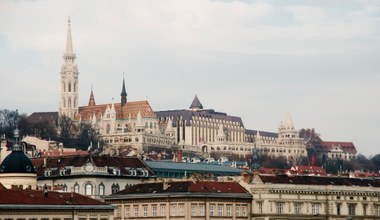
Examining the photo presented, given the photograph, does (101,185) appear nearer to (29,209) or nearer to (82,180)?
(82,180)

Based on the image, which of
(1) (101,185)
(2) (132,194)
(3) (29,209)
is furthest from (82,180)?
(3) (29,209)

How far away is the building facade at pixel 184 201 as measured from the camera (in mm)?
122500

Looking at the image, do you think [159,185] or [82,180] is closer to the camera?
[159,185]

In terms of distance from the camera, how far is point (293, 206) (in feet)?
422

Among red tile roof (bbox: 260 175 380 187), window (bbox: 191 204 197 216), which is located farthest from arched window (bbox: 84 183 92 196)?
red tile roof (bbox: 260 175 380 187)

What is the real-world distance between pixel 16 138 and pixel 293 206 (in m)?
27.5

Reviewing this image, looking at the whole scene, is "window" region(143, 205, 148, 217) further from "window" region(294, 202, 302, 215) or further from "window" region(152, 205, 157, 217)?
"window" region(294, 202, 302, 215)

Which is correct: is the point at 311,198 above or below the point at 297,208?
above

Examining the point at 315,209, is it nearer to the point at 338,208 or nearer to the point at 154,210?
the point at 338,208

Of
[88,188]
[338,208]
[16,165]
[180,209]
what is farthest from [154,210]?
[338,208]

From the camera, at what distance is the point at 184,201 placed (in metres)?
122

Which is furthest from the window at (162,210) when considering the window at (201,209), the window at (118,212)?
the window at (118,212)

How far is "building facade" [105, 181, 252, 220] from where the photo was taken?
12250 centimetres

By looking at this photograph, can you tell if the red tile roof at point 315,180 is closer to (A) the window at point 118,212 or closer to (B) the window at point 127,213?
(B) the window at point 127,213
